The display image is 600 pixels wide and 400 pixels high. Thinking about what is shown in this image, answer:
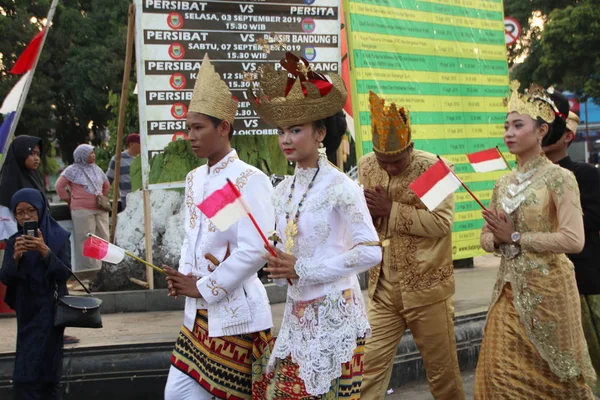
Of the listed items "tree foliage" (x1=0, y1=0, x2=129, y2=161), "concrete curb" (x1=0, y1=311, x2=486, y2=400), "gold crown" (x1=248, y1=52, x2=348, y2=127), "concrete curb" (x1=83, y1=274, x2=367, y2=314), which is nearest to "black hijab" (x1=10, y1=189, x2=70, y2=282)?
"concrete curb" (x1=0, y1=311, x2=486, y2=400)

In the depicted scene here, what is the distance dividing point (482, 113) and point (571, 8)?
1808cm

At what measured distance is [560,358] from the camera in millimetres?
4945

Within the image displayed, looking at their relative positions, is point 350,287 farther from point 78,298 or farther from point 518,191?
point 78,298

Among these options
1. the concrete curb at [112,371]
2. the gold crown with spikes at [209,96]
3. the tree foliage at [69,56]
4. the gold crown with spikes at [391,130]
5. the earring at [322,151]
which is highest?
the tree foliage at [69,56]

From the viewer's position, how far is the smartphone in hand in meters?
5.30

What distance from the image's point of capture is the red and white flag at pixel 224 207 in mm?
3984

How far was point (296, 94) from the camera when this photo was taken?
13.4ft

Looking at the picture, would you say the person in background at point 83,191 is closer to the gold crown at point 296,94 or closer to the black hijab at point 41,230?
the black hijab at point 41,230

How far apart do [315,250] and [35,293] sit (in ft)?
6.99

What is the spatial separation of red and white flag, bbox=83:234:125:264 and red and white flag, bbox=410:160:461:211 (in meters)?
1.47

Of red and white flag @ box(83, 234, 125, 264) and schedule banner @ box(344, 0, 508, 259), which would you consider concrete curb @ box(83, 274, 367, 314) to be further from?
red and white flag @ box(83, 234, 125, 264)

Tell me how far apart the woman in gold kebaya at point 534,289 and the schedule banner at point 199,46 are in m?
3.13

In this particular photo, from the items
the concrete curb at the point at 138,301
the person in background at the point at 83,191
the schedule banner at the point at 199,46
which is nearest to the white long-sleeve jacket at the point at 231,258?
the schedule banner at the point at 199,46

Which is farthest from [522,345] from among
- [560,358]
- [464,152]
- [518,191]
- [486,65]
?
[486,65]
